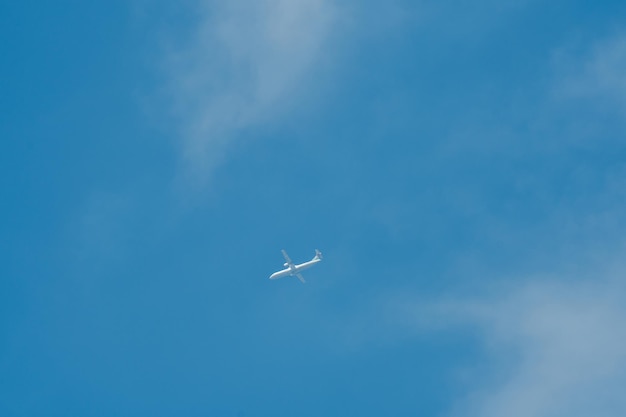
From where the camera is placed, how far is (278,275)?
150000 millimetres

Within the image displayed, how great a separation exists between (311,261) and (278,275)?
7.33 metres

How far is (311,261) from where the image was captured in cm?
15088
